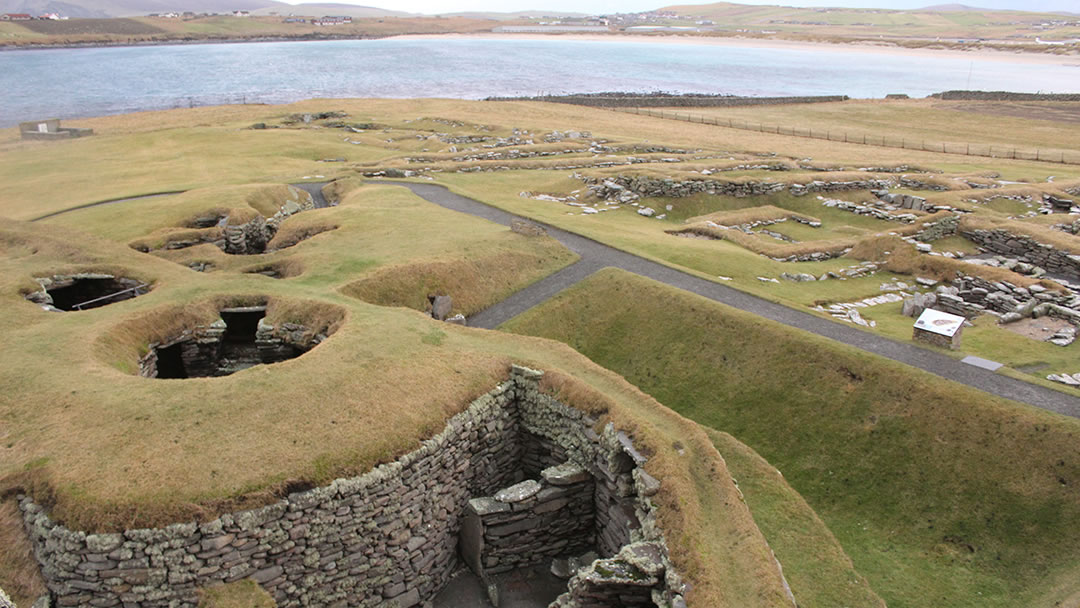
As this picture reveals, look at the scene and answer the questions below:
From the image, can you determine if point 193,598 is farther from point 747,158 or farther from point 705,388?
point 747,158

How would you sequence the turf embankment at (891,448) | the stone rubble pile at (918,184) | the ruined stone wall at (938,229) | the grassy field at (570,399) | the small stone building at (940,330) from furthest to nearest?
the stone rubble pile at (918,184) < the ruined stone wall at (938,229) < the small stone building at (940,330) < the turf embankment at (891,448) < the grassy field at (570,399)

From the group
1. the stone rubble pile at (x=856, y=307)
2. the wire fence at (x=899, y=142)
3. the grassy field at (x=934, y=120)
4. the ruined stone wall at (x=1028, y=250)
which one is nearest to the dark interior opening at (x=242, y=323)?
the stone rubble pile at (x=856, y=307)

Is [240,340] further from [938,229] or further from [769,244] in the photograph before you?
[938,229]

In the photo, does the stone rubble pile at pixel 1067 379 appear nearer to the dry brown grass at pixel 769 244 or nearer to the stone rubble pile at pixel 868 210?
the dry brown grass at pixel 769 244

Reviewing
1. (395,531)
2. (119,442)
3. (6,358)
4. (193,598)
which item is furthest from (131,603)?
(6,358)

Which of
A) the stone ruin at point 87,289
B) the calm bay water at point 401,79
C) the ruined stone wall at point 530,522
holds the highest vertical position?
the calm bay water at point 401,79

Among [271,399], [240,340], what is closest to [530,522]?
[271,399]
